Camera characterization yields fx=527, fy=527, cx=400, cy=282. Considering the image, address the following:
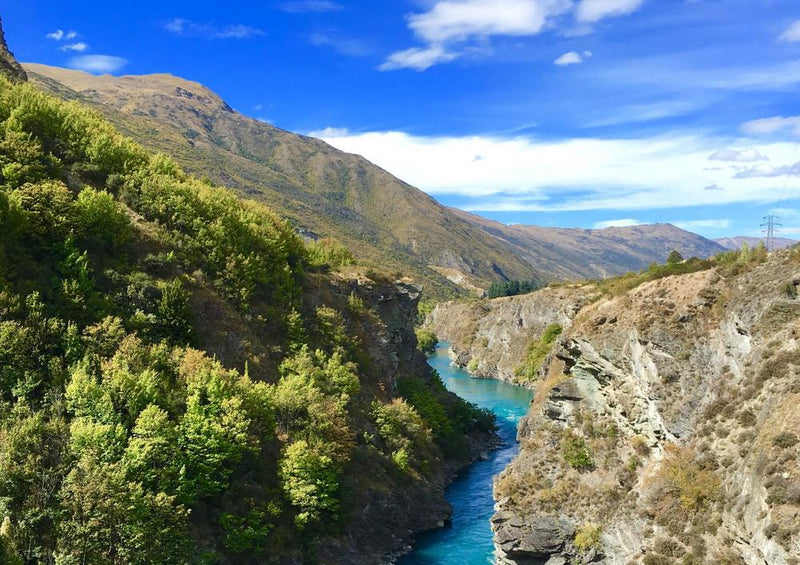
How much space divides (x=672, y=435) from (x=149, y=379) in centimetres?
3683

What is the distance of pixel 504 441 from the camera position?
81938 mm

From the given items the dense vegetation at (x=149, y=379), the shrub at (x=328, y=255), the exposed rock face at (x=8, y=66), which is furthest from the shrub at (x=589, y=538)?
the exposed rock face at (x=8, y=66)

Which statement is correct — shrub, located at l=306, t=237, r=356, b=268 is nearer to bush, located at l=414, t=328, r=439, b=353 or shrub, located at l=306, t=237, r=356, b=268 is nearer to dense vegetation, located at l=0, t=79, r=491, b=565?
dense vegetation, located at l=0, t=79, r=491, b=565

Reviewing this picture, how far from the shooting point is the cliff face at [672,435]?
28.1 m

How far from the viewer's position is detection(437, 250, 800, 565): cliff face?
28.1 meters

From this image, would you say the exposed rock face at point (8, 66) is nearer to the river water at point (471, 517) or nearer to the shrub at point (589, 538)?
the river water at point (471, 517)

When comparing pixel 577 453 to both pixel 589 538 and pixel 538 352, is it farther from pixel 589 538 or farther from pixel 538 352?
pixel 538 352


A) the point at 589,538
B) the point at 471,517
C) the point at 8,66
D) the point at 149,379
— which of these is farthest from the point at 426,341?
the point at 149,379

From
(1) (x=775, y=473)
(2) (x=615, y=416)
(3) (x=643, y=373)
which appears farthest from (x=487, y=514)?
(1) (x=775, y=473)

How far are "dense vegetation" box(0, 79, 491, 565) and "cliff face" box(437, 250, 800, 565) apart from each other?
680 inches

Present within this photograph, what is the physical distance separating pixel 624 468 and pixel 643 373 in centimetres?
726

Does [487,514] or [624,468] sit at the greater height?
[624,468]

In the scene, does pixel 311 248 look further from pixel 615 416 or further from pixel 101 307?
pixel 615 416

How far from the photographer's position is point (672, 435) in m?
36.4
